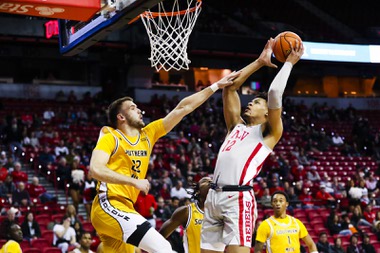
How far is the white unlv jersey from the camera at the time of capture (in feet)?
21.2

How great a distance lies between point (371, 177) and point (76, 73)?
42.4ft

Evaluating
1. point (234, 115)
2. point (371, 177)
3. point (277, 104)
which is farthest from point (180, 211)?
point (371, 177)

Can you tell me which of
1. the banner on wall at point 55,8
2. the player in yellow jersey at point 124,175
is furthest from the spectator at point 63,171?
the player in yellow jersey at point 124,175

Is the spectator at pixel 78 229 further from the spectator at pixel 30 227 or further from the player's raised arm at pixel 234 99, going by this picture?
the player's raised arm at pixel 234 99

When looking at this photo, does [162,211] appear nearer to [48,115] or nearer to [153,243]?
[48,115]

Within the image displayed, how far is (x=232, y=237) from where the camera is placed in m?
6.30

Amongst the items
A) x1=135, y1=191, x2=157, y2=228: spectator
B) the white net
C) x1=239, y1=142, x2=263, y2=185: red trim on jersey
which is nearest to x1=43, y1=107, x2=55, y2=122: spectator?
x1=135, y1=191, x2=157, y2=228: spectator

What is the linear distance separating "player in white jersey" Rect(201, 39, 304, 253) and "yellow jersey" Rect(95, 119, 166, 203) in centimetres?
69

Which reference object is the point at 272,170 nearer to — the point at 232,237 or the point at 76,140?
the point at 76,140

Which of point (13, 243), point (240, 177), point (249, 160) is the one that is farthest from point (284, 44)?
point (13, 243)

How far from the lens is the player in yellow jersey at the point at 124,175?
603cm

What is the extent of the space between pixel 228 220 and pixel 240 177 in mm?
400

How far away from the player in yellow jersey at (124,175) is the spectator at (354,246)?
10.0 metres

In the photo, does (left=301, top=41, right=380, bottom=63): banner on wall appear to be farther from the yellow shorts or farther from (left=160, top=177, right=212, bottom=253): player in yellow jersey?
the yellow shorts
